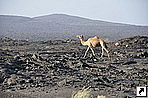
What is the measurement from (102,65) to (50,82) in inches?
167

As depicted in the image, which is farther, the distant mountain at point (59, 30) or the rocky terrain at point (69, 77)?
the distant mountain at point (59, 30)

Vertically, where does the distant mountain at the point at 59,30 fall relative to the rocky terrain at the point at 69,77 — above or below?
below

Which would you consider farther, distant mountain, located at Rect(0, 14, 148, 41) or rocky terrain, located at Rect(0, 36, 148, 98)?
distant mountain, located at Rect(0, 14, 148, 41)

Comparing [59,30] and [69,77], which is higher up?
[69,77]

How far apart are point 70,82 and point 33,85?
1290mm

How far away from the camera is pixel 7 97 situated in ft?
31.7

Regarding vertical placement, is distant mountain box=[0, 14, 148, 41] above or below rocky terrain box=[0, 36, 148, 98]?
below

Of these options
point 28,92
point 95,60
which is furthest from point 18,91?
point 95,60

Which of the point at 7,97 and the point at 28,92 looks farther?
the point at 28,92

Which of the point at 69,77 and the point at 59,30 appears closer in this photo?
the point at 69,77

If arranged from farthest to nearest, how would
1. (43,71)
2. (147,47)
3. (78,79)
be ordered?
(147,47), (43,71), (78,79)

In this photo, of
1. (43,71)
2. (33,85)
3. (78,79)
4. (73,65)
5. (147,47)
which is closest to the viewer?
(33,85)

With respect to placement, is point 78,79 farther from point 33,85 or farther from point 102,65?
point 102,65

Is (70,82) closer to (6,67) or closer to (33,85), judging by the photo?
(33,85)
